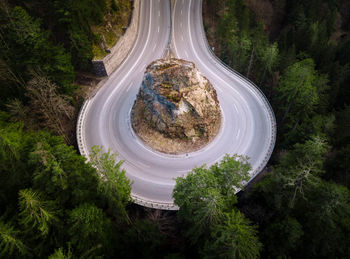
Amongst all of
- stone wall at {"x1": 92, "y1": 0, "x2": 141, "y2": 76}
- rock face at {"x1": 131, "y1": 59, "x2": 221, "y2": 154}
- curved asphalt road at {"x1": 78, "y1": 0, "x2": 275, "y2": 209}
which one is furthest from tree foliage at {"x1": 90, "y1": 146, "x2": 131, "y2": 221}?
stone wall at {"x1": 92, "y1": 0, "x2": 141, "y2": 76}

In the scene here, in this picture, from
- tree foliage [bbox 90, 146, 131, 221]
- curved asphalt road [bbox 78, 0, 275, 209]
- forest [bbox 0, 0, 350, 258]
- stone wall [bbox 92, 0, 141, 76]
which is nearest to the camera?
forest [bbox 0, 0, 350, 258]

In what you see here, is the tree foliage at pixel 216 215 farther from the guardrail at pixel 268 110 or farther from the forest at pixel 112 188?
the guardrail at pixel 268 110

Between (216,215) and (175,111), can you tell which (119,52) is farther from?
(216,215)

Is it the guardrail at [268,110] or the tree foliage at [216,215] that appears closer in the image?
the tree foliage at [216,215]

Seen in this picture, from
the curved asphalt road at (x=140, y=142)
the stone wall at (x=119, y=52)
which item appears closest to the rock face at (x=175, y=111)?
the curved asphalt road at (x=140, y=142)

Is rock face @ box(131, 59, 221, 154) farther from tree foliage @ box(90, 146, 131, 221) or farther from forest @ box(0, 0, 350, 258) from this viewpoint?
tree foliage @ box(90, 146, 131, 221)

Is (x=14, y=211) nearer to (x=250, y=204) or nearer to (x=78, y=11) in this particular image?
(x=250, y=204)

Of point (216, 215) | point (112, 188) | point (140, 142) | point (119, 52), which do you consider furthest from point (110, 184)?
point (119, 52)
